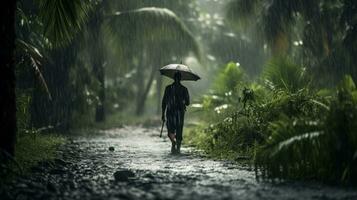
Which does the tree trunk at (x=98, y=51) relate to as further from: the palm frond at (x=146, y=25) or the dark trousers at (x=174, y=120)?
the dark trousers at (x=174, y=120)

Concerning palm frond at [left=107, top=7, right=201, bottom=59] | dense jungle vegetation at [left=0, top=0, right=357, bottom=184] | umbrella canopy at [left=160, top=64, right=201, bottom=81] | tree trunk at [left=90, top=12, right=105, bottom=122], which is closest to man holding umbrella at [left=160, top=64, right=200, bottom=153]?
umbrella canopy at [left=160, top=64, right=201, bottom=81]

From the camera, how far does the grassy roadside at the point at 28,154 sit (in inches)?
296

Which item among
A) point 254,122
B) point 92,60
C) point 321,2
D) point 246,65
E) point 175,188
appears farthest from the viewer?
point 246,65

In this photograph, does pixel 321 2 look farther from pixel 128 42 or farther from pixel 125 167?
pixel 125 167

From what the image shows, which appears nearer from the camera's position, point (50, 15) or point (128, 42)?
point (50, 15)

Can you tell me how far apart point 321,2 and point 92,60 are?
9.68 meters

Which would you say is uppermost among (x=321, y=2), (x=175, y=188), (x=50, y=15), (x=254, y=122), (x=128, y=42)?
(x=321, y=2)

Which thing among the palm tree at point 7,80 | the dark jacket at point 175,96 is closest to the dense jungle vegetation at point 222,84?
the palm tree at point 7,80

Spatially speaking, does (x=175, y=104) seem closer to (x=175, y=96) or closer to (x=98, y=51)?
(x=175, y=96)

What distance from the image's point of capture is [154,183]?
295 inches

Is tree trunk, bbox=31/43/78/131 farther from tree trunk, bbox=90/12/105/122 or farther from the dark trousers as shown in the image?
the dark trousers

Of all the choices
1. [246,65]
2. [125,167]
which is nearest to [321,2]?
[125,167]

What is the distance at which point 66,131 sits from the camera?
18500mm

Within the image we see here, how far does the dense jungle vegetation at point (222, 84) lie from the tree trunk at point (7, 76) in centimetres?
2
